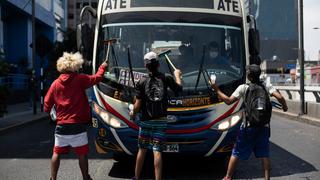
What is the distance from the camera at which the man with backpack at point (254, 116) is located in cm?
720

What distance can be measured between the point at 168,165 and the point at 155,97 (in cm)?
291

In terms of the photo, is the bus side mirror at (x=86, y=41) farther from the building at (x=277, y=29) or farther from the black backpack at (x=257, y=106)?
the building at (x=277, y=29)

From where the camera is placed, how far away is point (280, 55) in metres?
130

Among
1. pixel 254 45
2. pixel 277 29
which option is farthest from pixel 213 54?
pixel 277 29

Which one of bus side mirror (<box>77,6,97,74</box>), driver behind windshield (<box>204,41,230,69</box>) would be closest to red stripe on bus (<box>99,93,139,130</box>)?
bus side mirror (<box>77,6,97,74</box>)

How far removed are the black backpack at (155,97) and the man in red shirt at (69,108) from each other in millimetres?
821

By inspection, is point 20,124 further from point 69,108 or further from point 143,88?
point 143,88

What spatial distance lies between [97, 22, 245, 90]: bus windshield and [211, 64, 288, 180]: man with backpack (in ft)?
3.42

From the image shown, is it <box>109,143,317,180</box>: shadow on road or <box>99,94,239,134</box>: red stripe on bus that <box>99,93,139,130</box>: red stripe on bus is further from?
<box>109,143,317,180</box>: shadow on road

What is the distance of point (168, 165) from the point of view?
9.70m

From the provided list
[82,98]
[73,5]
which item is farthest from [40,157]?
[73,5]

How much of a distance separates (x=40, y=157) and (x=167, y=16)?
13.3ft

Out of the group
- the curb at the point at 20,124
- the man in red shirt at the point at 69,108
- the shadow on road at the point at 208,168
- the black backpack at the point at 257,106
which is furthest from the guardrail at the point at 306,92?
the man in red shirt at the point at 69,108

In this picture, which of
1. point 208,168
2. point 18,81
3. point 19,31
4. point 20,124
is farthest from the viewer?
point 19,31
